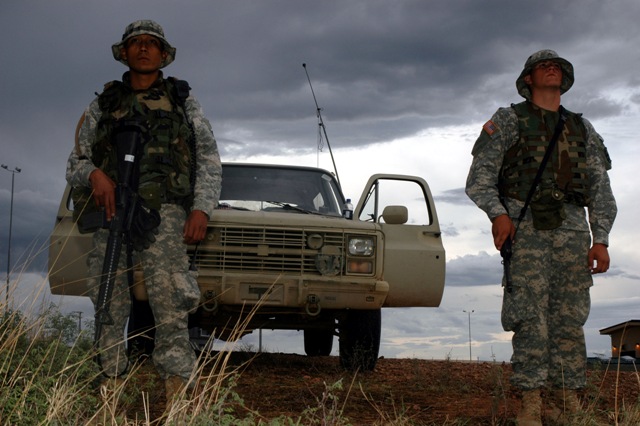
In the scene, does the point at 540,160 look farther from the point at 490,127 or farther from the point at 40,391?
the point at 40,391

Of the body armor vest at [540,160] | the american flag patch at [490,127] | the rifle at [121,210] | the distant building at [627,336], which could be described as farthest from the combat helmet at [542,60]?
the distant building at [627,336]

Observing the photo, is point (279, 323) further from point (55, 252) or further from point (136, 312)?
point (55, 252)

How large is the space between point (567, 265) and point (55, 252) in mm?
4172

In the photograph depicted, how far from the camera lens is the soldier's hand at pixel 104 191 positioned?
461cm

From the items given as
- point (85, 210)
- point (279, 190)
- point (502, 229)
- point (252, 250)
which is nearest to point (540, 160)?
point (502, 229)

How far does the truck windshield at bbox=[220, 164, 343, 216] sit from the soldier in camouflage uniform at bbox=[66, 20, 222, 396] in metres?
2.15

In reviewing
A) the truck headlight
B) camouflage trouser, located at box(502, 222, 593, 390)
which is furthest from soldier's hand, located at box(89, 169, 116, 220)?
the truck headlight

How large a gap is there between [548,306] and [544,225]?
0.51 m

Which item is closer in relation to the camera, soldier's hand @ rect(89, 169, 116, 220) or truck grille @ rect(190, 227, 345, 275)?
soldier's hand @ rect(89, 169, 116, 220)

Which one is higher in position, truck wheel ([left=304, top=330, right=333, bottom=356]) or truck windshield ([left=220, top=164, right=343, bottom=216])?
truck windshield ([left=220, top=164, right=343, bottom=216])

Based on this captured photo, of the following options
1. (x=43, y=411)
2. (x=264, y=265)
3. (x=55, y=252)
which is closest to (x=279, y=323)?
(x=264, y=265)

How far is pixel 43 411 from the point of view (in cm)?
386

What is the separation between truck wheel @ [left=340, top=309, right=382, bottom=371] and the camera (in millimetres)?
7336

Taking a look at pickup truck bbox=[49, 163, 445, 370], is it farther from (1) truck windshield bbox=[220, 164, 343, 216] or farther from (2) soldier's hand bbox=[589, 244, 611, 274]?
(2) soldier's hand bbox=[589, 244, 611, 274]
